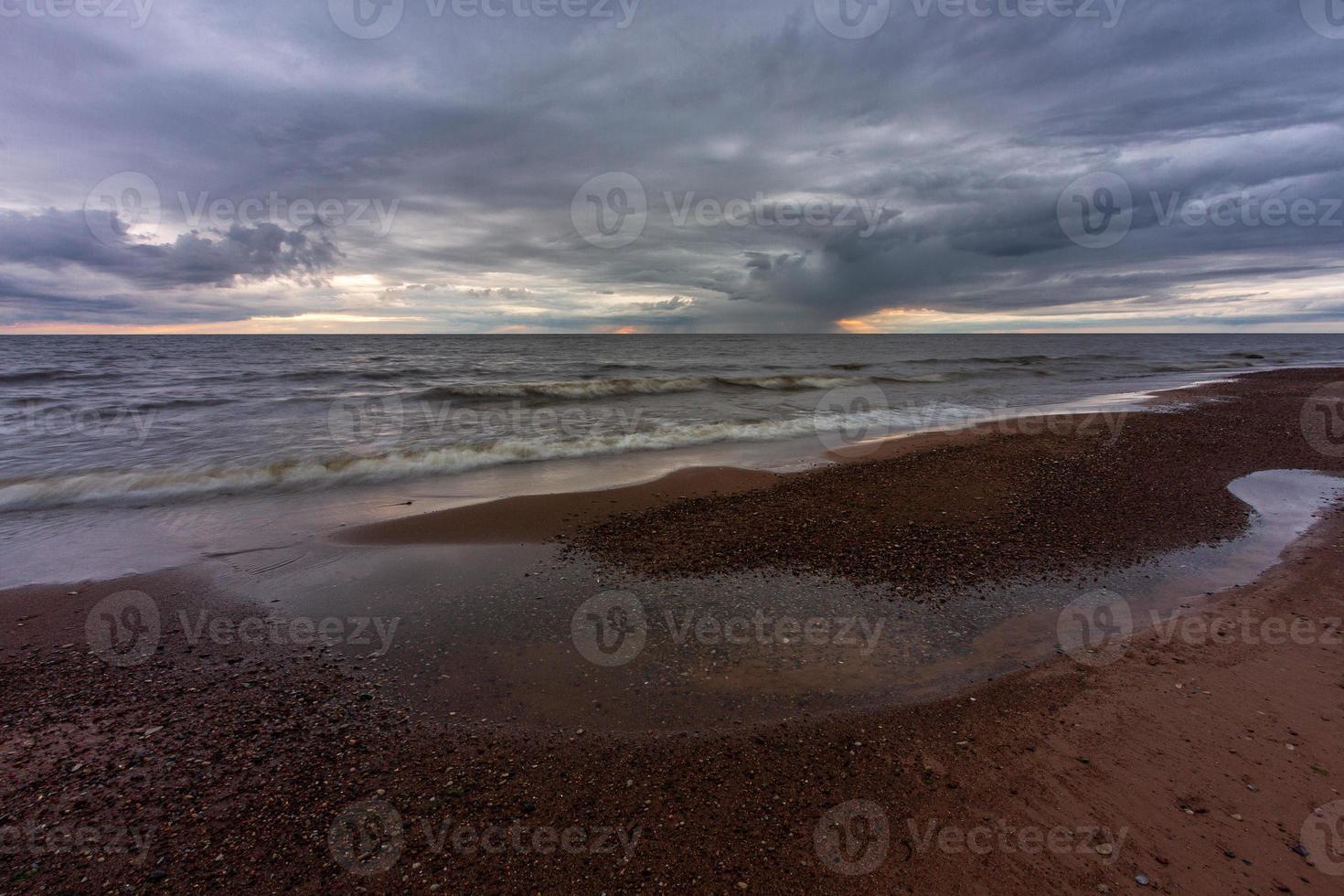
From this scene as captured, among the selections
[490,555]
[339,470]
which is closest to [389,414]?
[339,470]

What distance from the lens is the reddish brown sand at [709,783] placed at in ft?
9.92

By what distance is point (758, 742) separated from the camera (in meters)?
3.96

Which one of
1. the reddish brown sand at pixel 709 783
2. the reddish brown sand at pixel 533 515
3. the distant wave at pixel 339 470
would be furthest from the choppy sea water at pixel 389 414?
the reddish brown sand at pixel 709 783

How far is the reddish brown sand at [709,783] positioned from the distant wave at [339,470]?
7145mm

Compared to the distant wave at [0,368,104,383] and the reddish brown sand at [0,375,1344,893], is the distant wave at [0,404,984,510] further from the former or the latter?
the distant wave at [0,368,104,383]

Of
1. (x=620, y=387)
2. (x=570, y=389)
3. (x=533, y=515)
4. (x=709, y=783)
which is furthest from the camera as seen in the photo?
(x=620, y=387)

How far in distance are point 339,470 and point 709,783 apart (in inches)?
Answer: 458

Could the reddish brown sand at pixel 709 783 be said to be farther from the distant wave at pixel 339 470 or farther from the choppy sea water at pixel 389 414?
the choppy sea water at pixel 389 414

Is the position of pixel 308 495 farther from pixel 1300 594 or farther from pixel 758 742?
pixel 1300 594

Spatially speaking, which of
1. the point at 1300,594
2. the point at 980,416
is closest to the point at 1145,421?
the point at 980,416

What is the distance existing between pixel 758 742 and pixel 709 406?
20.5 meters

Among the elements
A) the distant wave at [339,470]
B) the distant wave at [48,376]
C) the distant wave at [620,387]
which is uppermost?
the distant wave at [48,376]

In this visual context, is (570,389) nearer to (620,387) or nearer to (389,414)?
(620,387)

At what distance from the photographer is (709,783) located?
3604mm
